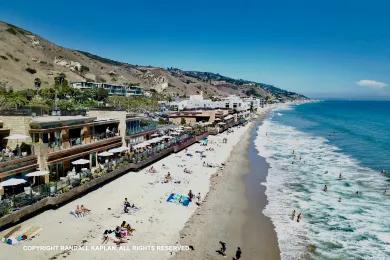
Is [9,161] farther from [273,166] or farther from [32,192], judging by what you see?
[273,166]

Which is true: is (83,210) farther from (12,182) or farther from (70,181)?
(12,182)

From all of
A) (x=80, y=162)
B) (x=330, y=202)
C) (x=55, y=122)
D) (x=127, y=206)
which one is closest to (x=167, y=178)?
(x=80, y=162)

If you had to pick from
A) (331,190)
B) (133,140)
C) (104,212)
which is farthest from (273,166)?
(104,212)

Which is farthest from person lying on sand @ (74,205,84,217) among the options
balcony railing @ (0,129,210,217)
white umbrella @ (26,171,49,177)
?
white umbrella @ (26,171,49,177)

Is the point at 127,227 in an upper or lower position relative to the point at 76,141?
lower

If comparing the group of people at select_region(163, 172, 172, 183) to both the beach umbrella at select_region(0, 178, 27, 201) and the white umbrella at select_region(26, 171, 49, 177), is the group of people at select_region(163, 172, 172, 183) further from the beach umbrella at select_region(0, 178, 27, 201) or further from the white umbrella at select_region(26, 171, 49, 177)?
the beach umbrella at select_region(0, 178, 27, 201)

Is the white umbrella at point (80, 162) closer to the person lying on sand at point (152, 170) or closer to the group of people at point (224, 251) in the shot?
the person lying on sand at point (152, 170)
